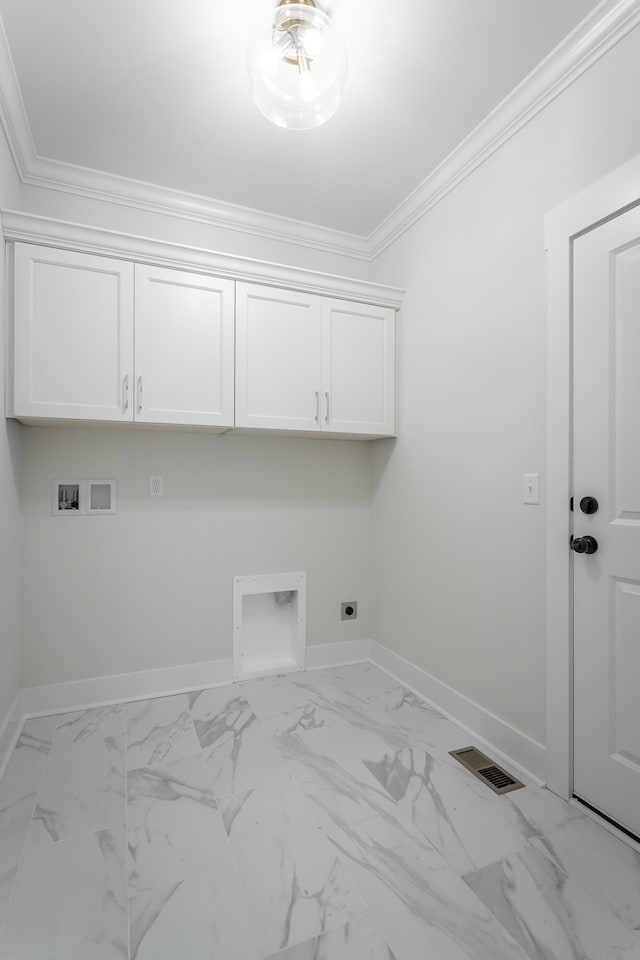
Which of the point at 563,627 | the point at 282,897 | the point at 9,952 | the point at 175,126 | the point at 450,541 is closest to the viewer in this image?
the point at 9,952

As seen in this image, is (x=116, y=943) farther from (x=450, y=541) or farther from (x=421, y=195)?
(x=421, y=195)

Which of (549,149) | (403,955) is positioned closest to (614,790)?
(403,955)

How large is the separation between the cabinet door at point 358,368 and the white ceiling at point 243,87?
63 centimetres

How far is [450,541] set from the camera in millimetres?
2385

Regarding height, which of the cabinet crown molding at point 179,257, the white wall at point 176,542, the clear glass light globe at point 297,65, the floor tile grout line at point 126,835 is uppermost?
the clear glass light globe at point 297,65

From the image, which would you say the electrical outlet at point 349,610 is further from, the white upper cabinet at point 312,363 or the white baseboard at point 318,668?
the white upper cabinet at point 312,363

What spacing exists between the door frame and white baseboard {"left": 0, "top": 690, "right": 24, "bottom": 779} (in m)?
2.08

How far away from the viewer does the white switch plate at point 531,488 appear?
189 cm

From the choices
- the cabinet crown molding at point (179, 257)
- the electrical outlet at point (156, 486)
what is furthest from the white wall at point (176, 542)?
the cabinet crown molding at point (179, 257)

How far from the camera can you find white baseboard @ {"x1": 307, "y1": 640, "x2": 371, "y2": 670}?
9.64 ft

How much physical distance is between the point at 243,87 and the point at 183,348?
105 centimetres

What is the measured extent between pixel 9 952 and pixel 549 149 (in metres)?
2.95

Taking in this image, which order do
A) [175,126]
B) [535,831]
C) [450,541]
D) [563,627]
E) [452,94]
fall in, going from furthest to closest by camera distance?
→ [450,541]
[175,126]
[452,94]
[563,627]
[535,831]

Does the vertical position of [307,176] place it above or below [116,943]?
above
